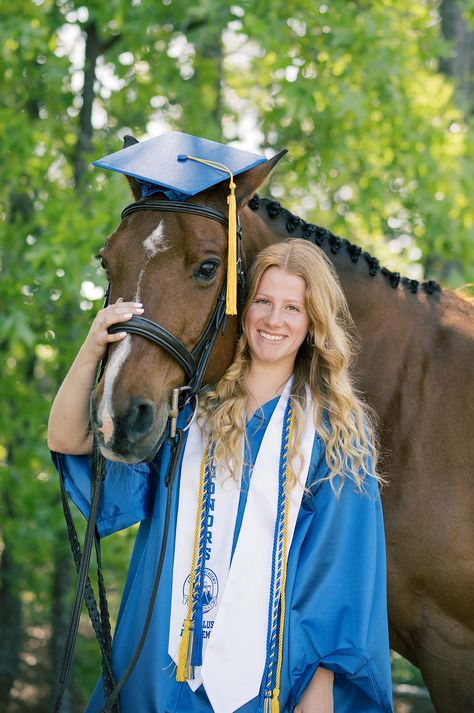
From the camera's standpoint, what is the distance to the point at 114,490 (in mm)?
2453

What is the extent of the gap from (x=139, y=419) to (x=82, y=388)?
0.88 feet

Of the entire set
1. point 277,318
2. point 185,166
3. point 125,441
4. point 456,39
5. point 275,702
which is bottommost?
point 275,702

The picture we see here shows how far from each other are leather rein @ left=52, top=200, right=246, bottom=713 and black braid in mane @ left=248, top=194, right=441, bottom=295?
0.41 m

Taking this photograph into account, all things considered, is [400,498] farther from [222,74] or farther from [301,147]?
[222,74]

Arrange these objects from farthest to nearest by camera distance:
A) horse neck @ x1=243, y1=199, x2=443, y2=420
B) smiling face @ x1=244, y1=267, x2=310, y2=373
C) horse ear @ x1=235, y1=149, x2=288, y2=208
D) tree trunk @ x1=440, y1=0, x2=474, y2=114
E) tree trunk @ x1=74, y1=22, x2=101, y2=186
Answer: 1. tree trunk @ x1=440, y1=0, x2=474, y2=114
2. tree trunk @ x1=74, y1=22, x2=101, y2=186
3. horse neck @ x1=243, y1=199, x2=443, y2=420
4. horse ear @ x1=235, y1=149, x2=288, y2=208
5. smiling face @ x1=244, y1=267, x2=310, y2=373

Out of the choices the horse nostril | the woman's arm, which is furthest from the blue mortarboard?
the horse nostril

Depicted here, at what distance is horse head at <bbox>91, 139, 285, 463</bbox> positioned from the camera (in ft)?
7.06

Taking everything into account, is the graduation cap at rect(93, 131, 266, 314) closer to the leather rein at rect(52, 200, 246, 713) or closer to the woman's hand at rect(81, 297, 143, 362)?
the leather rein at rect(52, 200, 246, 713)

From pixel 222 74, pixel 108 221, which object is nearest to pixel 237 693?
pixel 108 221

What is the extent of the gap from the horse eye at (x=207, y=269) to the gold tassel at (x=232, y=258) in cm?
5

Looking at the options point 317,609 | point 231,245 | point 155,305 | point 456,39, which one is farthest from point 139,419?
point 456,39

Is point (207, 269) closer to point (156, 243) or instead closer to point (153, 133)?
point (156, 243)

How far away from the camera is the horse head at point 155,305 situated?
2150 millimetres

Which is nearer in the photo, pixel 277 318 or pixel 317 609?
pixel 317 609
